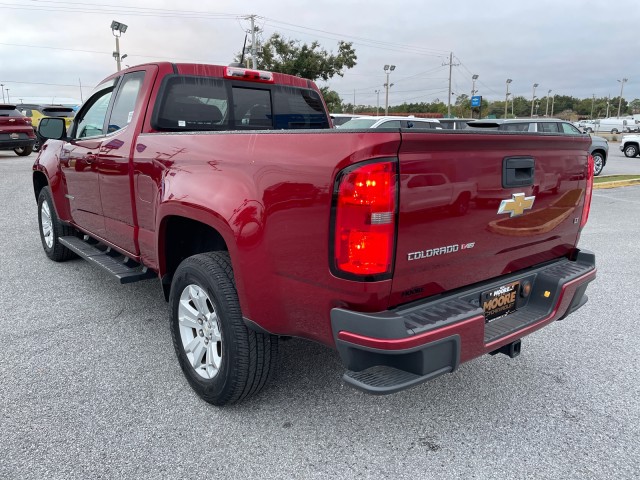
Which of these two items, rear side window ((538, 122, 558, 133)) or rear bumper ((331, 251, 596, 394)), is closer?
rear bumper ((331, 251, 596, 394))

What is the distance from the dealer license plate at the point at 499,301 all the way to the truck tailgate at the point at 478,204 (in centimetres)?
9

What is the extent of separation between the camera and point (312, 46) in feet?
131

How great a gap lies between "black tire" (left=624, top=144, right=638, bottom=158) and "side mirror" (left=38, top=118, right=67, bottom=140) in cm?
2708

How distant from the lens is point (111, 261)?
13.5 ft

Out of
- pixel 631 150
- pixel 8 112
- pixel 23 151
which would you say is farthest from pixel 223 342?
pixel 631 150

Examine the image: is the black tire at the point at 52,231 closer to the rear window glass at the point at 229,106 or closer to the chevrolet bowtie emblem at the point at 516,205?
the rear window glass at the point at 229,106

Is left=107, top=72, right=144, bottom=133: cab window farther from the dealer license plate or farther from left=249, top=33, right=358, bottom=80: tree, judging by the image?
left=249, top=33, right=358, bottom=80: tree

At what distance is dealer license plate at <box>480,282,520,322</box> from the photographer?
250 centimetres

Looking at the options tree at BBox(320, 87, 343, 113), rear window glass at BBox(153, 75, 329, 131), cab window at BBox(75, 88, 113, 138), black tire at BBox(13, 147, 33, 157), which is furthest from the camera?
tree at BBox(320, 87, 343, 113)

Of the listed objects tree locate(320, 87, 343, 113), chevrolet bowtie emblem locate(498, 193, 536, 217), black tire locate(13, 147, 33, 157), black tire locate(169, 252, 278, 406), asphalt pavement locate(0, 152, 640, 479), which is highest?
tree locate(320, 87, 343, 113)

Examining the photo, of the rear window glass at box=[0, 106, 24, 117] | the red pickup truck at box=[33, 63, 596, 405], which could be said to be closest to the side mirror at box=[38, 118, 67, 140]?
the red pickup truck at box=[33, 63, 596, 405]

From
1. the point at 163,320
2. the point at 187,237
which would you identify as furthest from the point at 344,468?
the point at 163,320

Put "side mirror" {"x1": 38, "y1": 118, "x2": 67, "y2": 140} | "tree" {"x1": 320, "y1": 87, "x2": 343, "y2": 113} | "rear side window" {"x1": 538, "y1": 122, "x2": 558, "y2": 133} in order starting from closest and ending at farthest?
"side mirror" {"x1": 38, "y1": 118, "x2": 67, "y2": 140} → "rear side window" {"x1": 538, "y1": 122, "x2": 558, "y2": 133} → "tree" {"x1": 320, "y1": 87, "x2": 343, "y2": 113}

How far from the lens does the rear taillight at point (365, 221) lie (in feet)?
6.40
